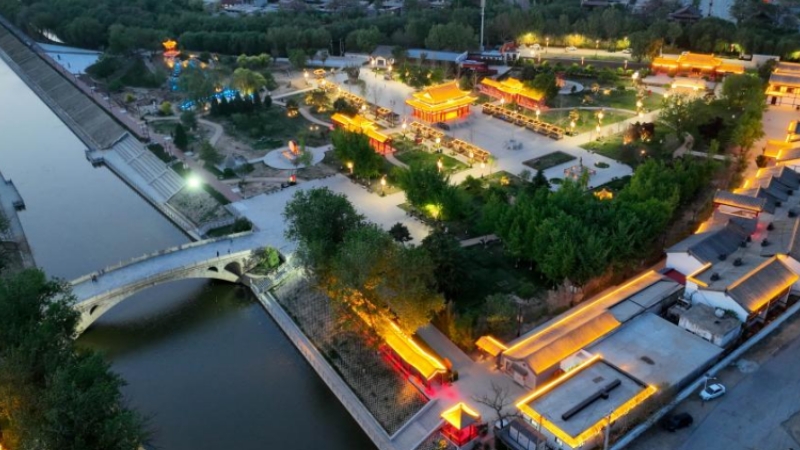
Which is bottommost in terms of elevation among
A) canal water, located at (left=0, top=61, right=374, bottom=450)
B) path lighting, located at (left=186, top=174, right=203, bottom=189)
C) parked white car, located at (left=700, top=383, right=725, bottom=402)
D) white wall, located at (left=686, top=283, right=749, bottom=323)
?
canal water, located at (left=0, top=61, right=374, bottom=450)

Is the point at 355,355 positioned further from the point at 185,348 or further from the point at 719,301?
the point at 719,301

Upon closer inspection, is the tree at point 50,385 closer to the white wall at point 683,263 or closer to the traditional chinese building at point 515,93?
the white wall at point 683,263

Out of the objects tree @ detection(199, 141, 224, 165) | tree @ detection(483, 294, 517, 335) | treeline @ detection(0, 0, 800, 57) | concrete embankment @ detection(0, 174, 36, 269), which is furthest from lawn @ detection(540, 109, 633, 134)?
concrete embankment @ detection(0, 174, 36, 269)

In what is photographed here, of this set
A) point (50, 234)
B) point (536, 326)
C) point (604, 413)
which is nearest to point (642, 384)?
point (604, 413)

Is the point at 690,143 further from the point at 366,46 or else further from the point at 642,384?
the point at 366,46

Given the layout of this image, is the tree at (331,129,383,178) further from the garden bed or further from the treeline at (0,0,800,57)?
the treeline at (0,0,800,57)

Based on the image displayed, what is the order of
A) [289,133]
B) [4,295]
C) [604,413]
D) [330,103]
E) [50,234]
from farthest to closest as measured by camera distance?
[330,103]
[289,133]
[50,234]
[4,295]
[604,413]

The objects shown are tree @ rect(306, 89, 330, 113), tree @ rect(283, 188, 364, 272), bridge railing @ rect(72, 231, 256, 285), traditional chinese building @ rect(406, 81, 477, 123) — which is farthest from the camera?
tree @ rect(306, 89, 330, 113)
